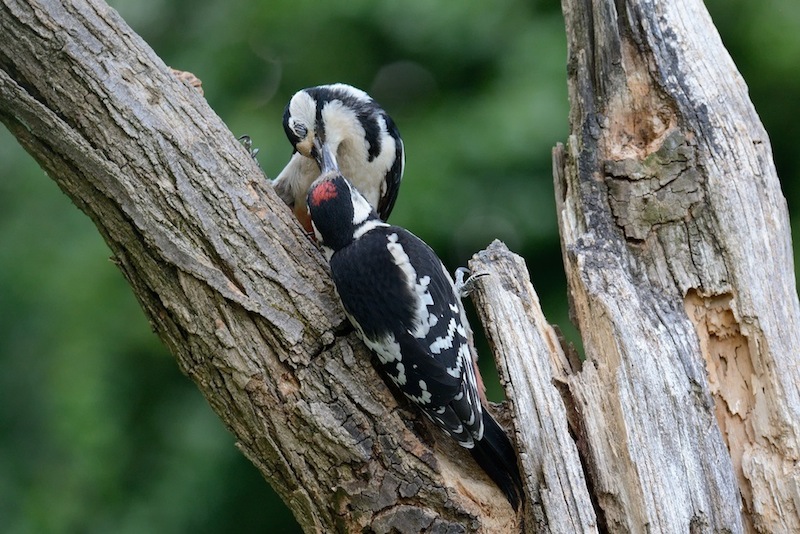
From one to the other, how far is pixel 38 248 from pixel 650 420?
3785 millimetres

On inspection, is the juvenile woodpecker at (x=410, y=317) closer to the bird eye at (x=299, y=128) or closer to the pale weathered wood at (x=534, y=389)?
the pale weathered wood at (x=534, y=389)

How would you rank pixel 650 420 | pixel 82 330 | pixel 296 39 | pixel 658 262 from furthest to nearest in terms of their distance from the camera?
pixel 296 39, pixel 82 330, pixel 658 262, pixel 650 420

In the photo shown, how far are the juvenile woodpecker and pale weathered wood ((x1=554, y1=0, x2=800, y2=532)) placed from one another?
323 mm

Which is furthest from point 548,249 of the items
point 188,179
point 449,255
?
point 188,179

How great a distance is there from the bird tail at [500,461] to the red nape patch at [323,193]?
106 centimetres

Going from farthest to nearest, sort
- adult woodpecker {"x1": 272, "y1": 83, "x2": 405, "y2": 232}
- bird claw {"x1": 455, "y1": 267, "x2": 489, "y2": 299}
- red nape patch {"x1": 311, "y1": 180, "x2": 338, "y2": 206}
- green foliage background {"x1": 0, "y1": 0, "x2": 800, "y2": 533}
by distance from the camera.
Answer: green foliage background {"x1": 0, "y1": 0, "x2": 800, "y2": 533}, adult woodpecker {"x1": 272, "y1": 83, "x2": 405, "y2": 232}, red nape patch {"x1": 311, "y1": 180, "x2": 338, "y2": 206}, bird claw {"x1": 455, "y1": 267, "x2": 489, "y2": 299}

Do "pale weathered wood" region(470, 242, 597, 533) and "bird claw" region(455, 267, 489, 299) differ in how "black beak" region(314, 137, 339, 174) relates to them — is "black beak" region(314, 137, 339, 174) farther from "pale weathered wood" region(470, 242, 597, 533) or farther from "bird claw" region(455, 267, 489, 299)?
"pale weathered wood" region(470, 242, 597, 533)

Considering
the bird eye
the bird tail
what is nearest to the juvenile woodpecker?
the bird tail

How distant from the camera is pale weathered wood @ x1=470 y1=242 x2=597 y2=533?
2.63m

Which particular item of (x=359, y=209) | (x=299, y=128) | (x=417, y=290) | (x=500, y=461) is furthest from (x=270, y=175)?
(x=500, y=461)

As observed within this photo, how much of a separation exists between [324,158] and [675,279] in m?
1.55

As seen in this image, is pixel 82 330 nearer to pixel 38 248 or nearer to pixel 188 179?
pixel 38 248

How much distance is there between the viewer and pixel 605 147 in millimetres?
3141

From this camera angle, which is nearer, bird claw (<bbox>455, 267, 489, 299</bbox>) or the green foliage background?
bird claw (<bbox>455, 267, 489, 299</bbox>)
